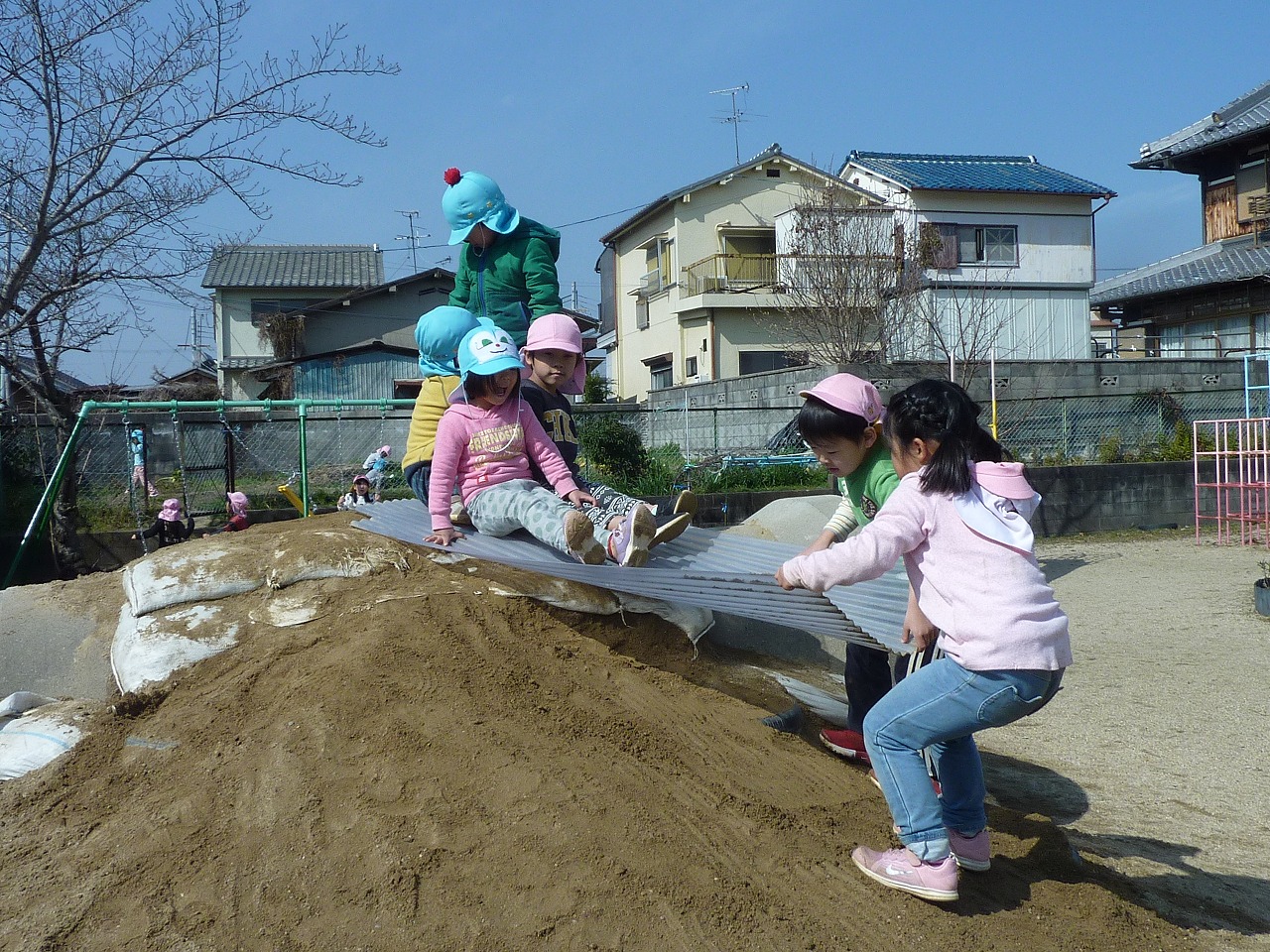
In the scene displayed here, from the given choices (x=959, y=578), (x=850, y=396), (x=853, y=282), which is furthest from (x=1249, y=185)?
(x=959, y=578)

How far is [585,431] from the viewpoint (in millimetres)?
11172

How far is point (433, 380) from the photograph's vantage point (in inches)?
193

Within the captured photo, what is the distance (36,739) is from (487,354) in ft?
6.87

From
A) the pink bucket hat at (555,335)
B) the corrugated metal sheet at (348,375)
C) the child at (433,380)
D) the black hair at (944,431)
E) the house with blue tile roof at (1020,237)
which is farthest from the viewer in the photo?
the corrugated metal sheet at (348,375)

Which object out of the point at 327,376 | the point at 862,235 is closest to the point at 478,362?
the point at 862,235

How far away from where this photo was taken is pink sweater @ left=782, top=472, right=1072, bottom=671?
7.36 ft

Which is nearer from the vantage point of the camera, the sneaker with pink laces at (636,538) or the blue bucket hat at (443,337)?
the sneaker with pink laces at (636,538)

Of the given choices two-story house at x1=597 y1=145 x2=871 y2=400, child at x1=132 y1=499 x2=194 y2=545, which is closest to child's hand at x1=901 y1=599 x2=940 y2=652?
child at x1=132 y1=499 x2=194 y2=545

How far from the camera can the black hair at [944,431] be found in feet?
7.73

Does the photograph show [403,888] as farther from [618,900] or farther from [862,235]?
[862,235]

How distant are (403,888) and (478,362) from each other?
2262 millimetres

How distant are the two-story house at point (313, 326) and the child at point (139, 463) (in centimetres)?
1492

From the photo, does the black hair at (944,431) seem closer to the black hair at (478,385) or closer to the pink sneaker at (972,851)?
the pink sneaker at (972,851)

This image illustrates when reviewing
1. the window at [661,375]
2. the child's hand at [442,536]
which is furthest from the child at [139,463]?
the window at [661,375]
